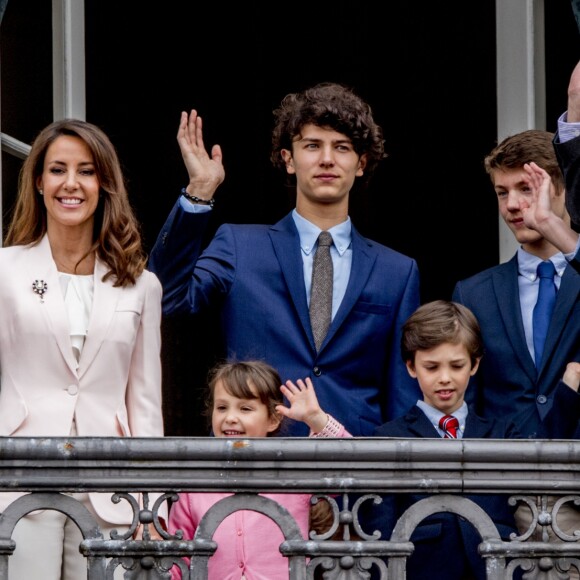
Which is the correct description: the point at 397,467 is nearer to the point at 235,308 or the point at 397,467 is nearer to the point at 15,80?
the point at 235,308

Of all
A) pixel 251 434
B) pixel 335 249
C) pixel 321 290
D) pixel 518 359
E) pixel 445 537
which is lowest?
pixel 445 537


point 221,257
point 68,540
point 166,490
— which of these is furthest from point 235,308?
point 166,490

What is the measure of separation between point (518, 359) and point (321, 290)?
0.68 m

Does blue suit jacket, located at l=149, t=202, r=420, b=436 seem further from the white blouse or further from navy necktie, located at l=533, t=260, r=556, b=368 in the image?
navy necktie, located at l=533, t=260, r=556, b=368

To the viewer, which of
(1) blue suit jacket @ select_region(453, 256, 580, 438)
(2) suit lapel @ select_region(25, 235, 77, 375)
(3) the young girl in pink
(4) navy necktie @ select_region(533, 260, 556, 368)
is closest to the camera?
(3) the young girl in pink

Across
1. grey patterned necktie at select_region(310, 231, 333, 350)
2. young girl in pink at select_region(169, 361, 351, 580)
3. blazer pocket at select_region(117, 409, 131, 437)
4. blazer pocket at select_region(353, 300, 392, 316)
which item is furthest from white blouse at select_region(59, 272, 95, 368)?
blazer pocket at select_region(353, 300, 392, 316)

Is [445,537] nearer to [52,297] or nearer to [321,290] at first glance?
[321,290]

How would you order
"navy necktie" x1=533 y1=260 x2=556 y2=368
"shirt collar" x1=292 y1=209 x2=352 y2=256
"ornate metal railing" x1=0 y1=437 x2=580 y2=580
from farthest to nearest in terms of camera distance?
"shirt collar" x1=292 y1=209 x2=352 y2=256 < "navy necktie" x1=533 y1=260 x2=556 y2=368 < "ornate metal railing" x1=0 y1=437 x2=580 y2=580

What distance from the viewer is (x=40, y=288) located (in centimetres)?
498

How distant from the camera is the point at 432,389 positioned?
511 centimetres

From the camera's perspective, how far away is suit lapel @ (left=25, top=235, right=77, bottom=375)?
4914mm

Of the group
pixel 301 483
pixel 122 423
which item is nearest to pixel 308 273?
pixel 122 423

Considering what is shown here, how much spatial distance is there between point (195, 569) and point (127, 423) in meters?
0.97

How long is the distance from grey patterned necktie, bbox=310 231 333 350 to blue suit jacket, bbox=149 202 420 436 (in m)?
0.03
